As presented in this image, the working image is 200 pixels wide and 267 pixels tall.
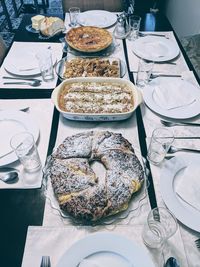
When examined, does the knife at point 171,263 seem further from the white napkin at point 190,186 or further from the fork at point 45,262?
the fork at point 45,262

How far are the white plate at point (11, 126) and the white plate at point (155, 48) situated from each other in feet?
2.51

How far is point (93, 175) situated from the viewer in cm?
83

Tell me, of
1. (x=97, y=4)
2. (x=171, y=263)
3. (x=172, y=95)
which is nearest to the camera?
(x=171, y=263)

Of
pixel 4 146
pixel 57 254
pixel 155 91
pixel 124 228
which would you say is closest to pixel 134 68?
pixel 155 91

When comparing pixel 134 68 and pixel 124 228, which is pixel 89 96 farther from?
pixel 124 228

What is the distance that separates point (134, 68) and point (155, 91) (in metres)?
0.24

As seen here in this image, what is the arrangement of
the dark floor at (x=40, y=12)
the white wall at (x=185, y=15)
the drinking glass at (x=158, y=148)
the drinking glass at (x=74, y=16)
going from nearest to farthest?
the drinking glass at (x=158, y=148)
the drinking glass at (x=74, y=16)
the dark floor at (x=40, y=12)
the white wall at (x=185, y=15)

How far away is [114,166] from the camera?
85 cm

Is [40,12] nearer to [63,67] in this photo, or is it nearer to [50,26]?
[50,26]

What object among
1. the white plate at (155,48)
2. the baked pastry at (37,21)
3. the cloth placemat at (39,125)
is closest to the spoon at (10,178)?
the cloth placemat at (39,125)

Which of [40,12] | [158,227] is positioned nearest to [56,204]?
[158,227]

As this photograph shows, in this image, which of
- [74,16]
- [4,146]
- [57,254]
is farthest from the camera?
[74,16]

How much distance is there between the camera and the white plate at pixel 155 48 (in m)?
1.46

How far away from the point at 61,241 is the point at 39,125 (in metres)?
0.50
